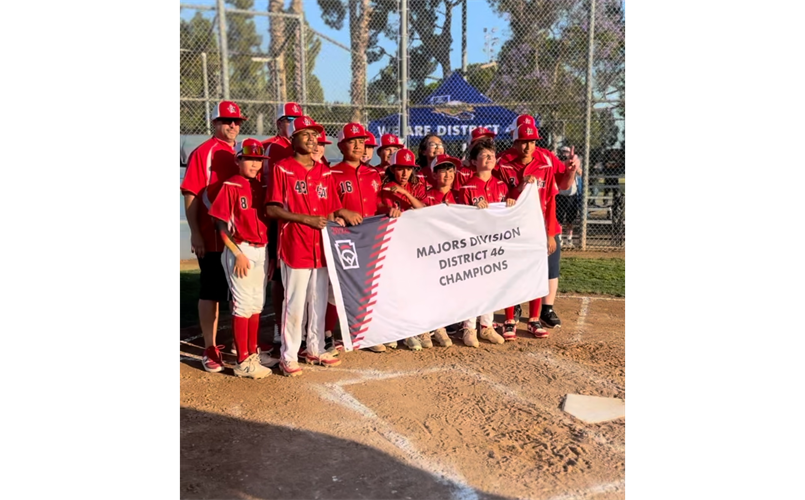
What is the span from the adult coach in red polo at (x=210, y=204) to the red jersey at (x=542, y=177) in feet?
9.21

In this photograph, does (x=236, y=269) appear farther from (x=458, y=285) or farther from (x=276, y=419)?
(x=458, y=285)

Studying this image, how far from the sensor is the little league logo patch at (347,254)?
4.96m

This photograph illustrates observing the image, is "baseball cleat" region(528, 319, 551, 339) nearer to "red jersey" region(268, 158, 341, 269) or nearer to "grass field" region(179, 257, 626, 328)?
"grass field" region(179, 257, 626, 328)

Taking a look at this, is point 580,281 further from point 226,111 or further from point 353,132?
point 226,111

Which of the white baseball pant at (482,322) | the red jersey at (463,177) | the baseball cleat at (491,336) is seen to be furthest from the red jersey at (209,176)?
the baseball cleat at (491,336)

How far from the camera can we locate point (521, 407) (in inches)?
163

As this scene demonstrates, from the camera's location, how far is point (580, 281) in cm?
884

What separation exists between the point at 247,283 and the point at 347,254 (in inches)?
34.0

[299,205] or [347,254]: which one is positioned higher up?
[299,205]

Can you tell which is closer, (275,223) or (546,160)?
(275,223)

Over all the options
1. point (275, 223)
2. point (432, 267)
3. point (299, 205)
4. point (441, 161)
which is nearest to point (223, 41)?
point (275, 223)

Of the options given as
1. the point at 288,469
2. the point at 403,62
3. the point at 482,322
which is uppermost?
the point at 403,62

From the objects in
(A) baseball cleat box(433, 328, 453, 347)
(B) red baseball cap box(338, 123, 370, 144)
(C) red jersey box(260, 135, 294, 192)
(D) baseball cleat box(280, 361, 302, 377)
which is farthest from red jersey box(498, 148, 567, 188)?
(D) baseball cleat box(280, 361, 302, 377)

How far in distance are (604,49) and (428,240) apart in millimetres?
8289
